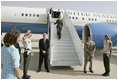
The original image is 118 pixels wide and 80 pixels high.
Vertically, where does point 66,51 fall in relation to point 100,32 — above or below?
A: below

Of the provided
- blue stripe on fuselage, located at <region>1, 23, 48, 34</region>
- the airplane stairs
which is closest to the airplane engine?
the airplane stairs

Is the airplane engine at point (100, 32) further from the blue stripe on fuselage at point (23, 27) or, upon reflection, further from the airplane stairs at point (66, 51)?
the blue stripe on fuselage at point (23, 27)

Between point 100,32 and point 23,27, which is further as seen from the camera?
point 23,27

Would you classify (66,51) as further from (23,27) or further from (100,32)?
(23,27)

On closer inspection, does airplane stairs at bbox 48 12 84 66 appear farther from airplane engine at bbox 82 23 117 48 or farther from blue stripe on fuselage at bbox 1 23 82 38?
blue stripe on fuselage at bbox 1 23 82 38

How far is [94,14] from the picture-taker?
15961 mm

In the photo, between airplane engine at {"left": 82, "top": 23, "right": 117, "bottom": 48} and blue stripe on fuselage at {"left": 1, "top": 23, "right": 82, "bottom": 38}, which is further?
blue stripe on fuselage at {"left": 1, "top": 23, "right": 82, "bottom": 38}

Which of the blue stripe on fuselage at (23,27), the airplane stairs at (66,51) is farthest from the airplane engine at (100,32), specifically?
the blue stripe on fuselage at (23,27)

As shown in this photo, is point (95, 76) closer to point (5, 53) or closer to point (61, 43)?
point (61, 43)

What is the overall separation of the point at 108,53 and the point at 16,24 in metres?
9.82

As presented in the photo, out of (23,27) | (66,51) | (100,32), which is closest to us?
(66,51)

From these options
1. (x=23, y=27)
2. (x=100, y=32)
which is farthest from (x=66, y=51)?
(x=23, y=27)

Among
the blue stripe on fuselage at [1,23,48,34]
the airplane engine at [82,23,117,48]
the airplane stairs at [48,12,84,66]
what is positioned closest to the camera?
the airplane stairs at [48,12,84,66]

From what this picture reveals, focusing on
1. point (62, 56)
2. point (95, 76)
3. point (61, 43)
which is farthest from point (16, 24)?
point (95, 76)
